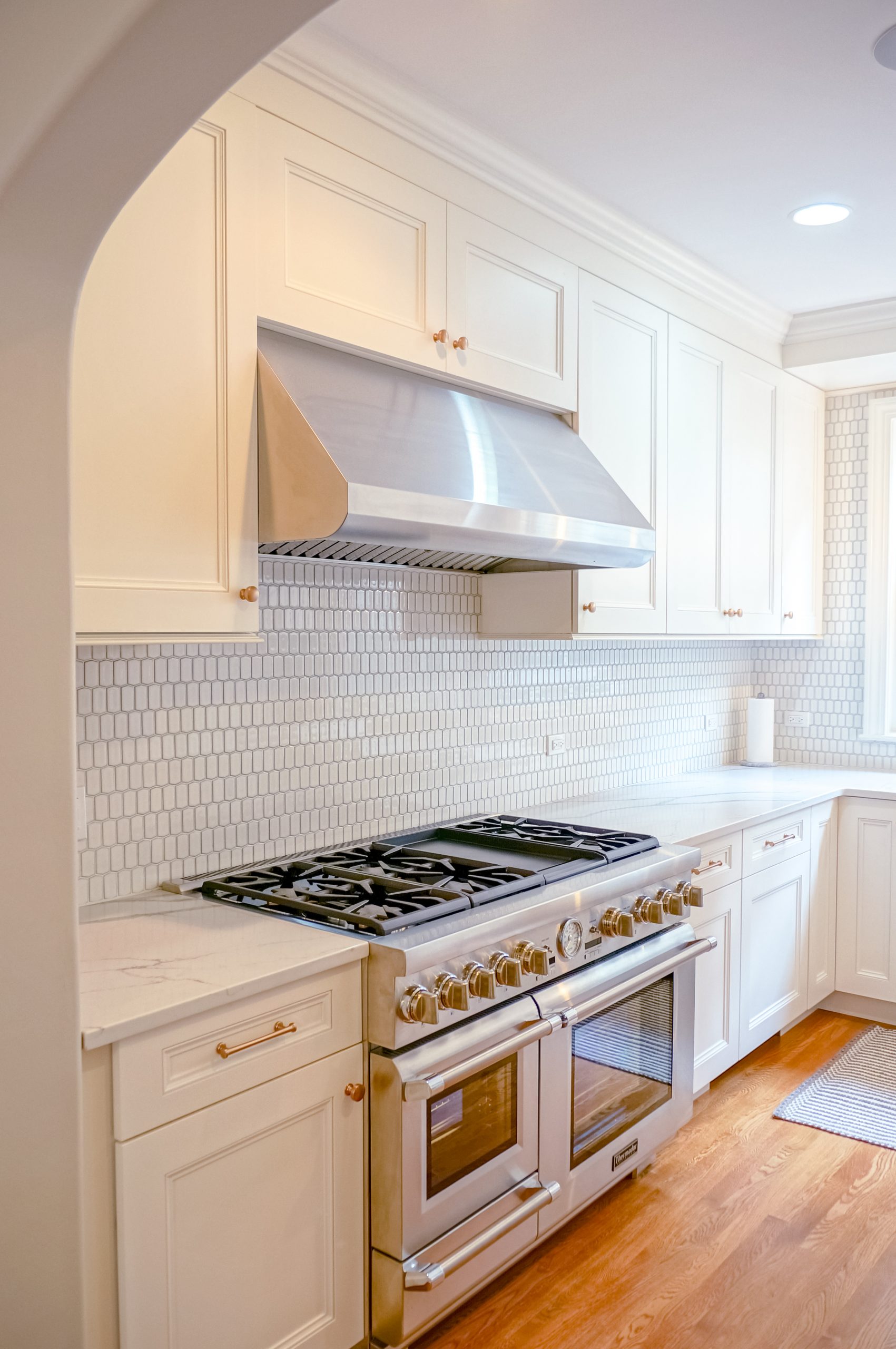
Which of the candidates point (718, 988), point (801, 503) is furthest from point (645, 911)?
point (801, 503)

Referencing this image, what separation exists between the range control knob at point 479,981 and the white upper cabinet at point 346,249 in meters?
1.33

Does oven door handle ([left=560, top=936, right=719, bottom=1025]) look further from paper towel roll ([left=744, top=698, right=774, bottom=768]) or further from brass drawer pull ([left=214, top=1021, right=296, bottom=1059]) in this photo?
paper towel roll ([left=744, top=698, right=774, bottom=768])

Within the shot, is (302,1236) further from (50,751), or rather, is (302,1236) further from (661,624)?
(661,624)

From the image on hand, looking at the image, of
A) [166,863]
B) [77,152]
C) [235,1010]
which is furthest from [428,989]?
[77,152]

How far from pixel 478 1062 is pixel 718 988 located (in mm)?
1408

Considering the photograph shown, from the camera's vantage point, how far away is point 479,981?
2.01 meters

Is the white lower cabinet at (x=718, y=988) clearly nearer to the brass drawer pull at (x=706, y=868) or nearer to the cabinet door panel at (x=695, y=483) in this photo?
the brass drawer pull at (x=706, y=868)

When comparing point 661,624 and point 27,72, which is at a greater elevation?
point 27,72

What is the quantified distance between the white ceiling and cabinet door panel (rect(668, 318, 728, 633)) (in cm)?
44

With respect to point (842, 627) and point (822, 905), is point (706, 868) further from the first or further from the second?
point (842, 627)

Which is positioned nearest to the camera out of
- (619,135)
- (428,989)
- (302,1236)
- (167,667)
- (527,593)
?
(302,1236)

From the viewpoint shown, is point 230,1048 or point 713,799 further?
point 713,799

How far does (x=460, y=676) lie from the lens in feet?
9.93

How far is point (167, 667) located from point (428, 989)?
0.88m
